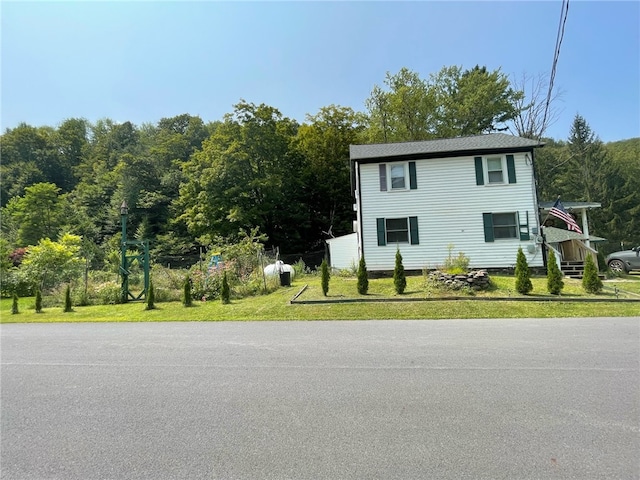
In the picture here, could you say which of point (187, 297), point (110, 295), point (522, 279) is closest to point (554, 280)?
point (522, 279)

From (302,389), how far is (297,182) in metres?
27.8

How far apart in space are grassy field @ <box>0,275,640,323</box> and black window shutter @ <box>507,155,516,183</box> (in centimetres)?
502

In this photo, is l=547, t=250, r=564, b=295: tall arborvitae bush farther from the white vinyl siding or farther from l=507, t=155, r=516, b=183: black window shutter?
l=507, t=155, r=516, b=183: black window shutter

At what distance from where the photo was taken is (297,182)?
30969 mm

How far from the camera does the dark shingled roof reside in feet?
52.1

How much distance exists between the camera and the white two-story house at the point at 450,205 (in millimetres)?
15641

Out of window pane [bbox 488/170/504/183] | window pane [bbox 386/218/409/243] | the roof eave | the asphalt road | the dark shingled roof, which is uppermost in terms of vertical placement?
the dark shingled roof

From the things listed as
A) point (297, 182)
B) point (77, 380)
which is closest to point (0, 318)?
point (77, 380)

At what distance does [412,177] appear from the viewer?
16.4 meters

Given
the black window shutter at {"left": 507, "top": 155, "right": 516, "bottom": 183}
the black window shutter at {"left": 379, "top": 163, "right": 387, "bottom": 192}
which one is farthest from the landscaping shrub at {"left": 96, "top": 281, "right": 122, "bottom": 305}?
the black window shutter at {"left": 507, "top": 155, "right": 516, "bottom": 183}

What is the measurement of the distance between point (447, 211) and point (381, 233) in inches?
127

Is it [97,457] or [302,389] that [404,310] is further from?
[97,457]

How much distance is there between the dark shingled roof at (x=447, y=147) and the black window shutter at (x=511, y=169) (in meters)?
0.52

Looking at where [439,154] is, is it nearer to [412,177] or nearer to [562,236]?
[412,177]
